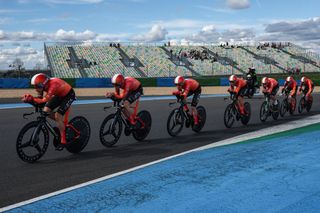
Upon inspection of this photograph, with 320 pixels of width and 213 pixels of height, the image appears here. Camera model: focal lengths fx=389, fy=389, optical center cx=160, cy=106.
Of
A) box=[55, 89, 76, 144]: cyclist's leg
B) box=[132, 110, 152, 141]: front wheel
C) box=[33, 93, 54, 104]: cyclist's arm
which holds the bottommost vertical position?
box=[132, 110, 152, 141]: front wheel

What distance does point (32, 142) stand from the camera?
238 inches

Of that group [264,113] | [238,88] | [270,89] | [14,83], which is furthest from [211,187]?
[14,83]

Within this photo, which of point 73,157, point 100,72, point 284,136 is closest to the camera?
point 73,157

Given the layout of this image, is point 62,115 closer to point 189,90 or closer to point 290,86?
point 189,90

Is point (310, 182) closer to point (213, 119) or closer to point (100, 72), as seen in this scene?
point (213, 119)

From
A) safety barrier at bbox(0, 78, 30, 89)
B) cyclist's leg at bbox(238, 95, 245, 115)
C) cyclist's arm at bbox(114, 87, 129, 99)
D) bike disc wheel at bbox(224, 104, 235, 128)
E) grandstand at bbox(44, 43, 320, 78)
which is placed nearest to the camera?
cyclist's arm at bbox(114, 87, 129, 99)

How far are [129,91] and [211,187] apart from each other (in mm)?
3540

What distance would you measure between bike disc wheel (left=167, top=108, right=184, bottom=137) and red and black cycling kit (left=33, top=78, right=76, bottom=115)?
292cm

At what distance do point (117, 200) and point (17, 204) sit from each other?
105 centimetres

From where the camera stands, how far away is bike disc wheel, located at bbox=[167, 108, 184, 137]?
8.90 metres

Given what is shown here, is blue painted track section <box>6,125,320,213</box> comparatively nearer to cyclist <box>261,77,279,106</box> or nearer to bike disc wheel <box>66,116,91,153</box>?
bike disc wheel <box>66,116,91,153</box>

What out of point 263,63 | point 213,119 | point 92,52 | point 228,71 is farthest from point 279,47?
point 213,119

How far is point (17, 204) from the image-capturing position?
412 cm

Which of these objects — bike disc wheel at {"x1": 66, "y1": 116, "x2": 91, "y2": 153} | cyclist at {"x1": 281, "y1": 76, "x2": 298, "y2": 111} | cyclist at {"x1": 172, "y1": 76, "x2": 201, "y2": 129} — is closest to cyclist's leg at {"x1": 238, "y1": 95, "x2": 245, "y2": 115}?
cyclist at {"x1": 172, "y1": 76, "x2": 201, "y2": 129}
